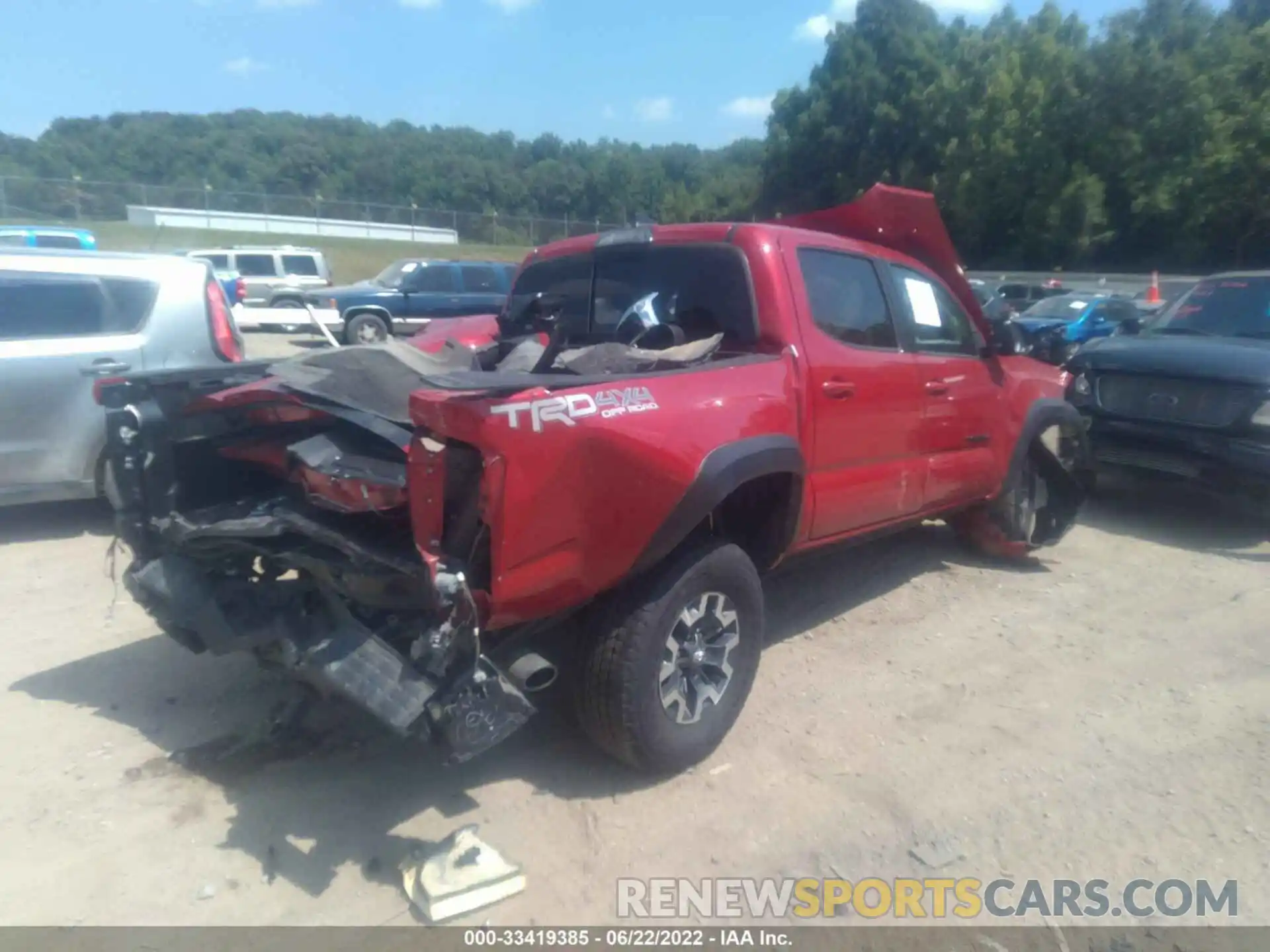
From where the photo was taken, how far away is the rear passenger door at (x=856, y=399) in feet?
14.1

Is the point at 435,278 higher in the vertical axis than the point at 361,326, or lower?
higher

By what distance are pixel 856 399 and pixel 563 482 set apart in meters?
1.84

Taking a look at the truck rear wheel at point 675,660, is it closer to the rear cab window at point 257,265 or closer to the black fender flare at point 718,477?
the black fender flare at point 718,477

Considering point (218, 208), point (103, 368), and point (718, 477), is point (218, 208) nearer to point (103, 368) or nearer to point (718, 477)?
point (103, 368)

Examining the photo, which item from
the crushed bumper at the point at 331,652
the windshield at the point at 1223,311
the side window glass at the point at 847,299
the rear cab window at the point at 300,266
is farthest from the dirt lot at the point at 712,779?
the rear cab window at the point at 300,266

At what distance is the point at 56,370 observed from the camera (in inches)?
237

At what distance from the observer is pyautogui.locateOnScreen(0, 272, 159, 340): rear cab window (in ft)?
20.0

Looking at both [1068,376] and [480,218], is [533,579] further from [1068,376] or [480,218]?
[480,218]

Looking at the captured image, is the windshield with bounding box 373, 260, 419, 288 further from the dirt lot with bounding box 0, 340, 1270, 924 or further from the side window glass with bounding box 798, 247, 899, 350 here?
the side window glass with bounding box 798, 247, 899, 350


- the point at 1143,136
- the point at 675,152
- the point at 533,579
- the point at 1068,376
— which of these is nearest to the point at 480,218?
the point at 1143,136

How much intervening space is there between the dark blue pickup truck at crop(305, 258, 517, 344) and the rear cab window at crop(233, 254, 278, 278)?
5.43m

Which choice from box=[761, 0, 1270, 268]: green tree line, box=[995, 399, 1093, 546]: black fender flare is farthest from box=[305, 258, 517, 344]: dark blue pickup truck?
box=[761, 0, 1270, 268]: green tree line

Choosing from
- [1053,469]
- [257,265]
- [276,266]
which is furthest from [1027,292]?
[1053,469]

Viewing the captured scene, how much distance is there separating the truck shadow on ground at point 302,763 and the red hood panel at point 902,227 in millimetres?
1918
